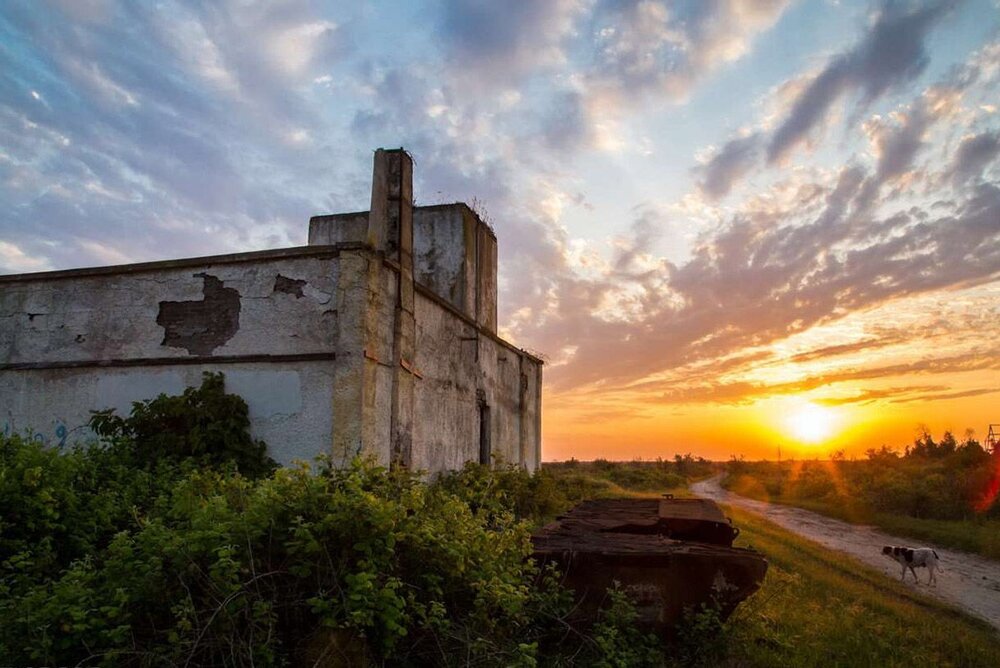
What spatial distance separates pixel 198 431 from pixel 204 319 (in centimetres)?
172

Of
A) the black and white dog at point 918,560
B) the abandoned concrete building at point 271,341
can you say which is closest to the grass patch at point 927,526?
the black and white dog at point 918,560

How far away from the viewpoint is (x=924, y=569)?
13297 mm

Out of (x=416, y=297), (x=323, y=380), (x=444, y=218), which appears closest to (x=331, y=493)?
(x=323, y=380)

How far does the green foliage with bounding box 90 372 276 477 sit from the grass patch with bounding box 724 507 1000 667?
5819 millimetres

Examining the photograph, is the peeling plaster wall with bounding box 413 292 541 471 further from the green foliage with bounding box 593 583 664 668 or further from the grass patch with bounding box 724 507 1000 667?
the green foliage with bounding box 593 583 664 668

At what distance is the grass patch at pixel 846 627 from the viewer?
596 cm

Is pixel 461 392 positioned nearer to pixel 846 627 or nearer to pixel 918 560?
pixel 846 627

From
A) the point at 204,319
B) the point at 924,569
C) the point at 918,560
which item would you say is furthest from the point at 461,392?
the point at 924,569

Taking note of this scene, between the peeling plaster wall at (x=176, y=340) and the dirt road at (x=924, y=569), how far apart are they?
9207 millimetres

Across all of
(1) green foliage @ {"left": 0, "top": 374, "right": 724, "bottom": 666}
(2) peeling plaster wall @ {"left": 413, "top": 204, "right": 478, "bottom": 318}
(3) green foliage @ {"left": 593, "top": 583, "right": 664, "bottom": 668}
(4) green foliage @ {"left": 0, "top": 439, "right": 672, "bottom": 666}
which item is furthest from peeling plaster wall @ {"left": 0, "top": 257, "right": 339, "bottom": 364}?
(2) peeling plaster wall @ {"left": 413, "top": 204, "right": 478, "bottom": 318}

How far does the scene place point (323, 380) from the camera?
8.79 m

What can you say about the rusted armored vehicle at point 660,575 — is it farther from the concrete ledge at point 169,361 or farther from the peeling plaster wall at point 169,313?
the peeling plaster wall at point 169,313

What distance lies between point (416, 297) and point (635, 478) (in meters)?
28.2

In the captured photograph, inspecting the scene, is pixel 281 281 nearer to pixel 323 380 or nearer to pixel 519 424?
pixel 323 380
